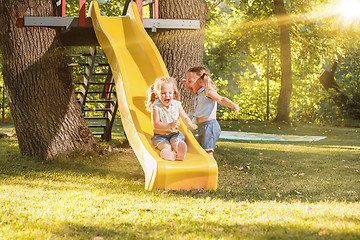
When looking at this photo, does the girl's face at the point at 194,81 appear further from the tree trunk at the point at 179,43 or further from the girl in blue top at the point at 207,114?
the tree trunk at the point at 179,43

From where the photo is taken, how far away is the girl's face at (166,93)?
19.3 feet

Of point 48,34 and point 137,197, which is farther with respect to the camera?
point 48,34

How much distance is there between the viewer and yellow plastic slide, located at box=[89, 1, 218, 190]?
5.43 m

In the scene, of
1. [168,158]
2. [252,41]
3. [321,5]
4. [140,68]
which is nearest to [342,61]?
[321,5]

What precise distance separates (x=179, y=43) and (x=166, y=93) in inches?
107

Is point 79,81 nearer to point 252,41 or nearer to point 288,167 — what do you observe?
point 288,167

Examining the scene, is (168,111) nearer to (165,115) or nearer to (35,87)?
(165,115)

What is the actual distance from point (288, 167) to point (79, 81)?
486 centimetres

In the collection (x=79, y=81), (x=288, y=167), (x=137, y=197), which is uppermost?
(x=79, y=81)

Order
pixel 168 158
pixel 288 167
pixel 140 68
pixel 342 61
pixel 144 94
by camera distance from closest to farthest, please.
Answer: pixel 168 158 → pixel 144 94 → pixel 140 68 → pixel 288 167 → pixel 342 61

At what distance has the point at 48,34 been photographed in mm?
8039

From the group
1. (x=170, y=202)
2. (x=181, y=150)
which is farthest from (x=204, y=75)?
(x=170, y=202)

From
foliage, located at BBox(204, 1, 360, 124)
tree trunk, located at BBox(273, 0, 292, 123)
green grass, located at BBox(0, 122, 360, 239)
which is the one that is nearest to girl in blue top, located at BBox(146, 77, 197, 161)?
green grass, located at BBox(0, 122, 360, 239)

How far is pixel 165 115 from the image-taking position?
19.6 feet
